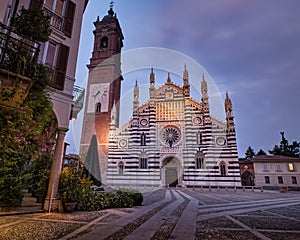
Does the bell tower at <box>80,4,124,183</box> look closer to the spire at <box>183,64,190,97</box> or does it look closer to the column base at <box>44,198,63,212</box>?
the spire at <box>183,64,190,97</box>

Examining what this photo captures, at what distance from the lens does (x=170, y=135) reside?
85.0ft

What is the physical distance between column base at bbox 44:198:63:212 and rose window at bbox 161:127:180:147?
65.0ft

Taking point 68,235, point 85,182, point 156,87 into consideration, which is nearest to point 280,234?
point 68,235

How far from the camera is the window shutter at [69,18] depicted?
27.2ft

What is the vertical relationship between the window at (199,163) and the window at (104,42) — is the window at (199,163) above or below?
below

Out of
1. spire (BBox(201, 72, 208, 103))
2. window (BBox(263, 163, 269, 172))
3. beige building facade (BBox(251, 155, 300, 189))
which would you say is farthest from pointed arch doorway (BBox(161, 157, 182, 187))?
window (BBox(263, 163, 269, 172))

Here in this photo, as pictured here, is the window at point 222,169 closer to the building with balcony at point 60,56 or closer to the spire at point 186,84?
the spire at point 186,84

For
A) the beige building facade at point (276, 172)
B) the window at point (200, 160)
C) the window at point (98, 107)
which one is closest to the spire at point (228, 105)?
the window at point (200, 160)

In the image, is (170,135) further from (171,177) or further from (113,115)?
(113,115)

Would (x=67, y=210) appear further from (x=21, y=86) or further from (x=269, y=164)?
(x=269, y=164)

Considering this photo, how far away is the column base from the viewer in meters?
6.50

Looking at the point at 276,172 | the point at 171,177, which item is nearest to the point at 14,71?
the point at 171,177

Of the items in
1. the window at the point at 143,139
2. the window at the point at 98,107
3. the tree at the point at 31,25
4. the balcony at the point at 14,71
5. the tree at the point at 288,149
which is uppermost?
the window at the point at 98,107

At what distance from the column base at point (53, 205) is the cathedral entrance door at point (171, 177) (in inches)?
790
